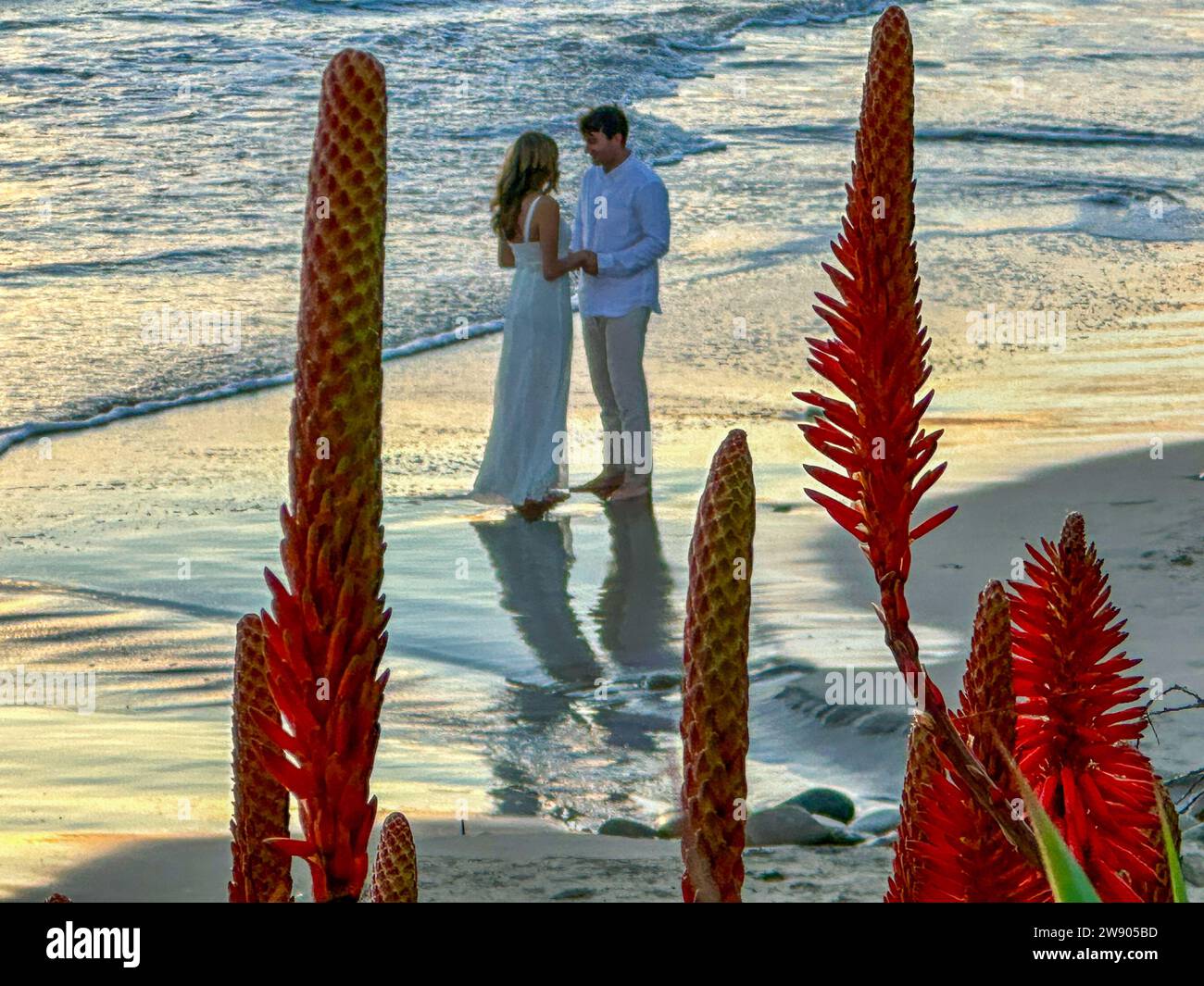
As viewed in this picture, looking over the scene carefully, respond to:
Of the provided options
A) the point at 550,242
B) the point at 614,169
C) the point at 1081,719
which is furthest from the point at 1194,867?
the point at 614,169

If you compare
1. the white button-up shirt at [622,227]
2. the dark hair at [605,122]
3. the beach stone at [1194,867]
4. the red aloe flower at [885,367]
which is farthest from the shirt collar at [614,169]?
the red aloe flower at [885,367]

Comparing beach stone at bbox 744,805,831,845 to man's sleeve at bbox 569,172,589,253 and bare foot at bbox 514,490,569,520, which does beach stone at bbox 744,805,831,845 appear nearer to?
bare foot at bbox 514,490,569,520

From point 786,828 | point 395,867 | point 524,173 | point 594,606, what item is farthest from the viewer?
point 524,173

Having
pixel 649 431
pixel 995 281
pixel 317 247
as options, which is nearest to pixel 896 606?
pixel 317 247

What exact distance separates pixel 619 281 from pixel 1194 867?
6894 mm

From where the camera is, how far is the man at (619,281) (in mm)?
11758

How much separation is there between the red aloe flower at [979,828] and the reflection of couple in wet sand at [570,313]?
10464mm

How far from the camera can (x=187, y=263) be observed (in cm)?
2003

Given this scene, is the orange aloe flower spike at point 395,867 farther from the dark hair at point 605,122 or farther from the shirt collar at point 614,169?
the shirt collar at point 614,169

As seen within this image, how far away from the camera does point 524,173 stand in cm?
1128

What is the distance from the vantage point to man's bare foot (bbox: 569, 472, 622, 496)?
39.9 ft

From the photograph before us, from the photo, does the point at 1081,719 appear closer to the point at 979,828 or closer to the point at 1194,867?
the point at 979,828

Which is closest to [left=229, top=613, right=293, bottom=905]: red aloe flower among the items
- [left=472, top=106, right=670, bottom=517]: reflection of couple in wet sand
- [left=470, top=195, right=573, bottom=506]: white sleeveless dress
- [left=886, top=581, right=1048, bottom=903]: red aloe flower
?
[left=886, top=581, right=1048, bottom=903]: red aloe flower
